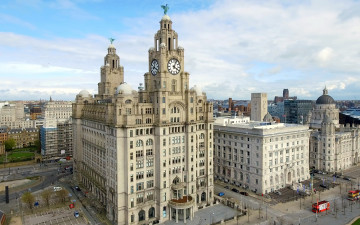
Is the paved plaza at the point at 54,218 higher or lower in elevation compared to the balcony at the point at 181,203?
lower

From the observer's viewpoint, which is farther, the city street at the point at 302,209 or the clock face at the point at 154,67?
the clock face at the point at 154,67

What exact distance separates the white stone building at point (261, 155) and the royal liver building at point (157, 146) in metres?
22.5

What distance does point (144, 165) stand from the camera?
90.5 m

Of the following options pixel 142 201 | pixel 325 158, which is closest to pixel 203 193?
pixel 142 201

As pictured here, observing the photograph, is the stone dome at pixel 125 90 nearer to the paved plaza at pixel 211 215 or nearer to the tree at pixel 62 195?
the tree at pixel 62 195

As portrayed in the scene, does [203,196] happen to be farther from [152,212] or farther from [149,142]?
[149,142]

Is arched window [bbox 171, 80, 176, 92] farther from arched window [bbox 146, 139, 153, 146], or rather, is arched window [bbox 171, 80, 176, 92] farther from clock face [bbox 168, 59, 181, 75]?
arched window [bbox 146, 139, 153, 146]

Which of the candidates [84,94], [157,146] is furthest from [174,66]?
[84,94]

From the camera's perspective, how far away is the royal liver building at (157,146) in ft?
287

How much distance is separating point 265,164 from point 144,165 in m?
53.5

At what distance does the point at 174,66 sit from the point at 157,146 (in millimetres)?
29443

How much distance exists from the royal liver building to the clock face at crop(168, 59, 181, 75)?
1.16 ft

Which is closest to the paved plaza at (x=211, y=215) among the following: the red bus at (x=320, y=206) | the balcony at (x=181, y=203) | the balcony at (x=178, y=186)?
the balcony at (x=181, y=203)

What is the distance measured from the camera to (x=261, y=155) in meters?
114
